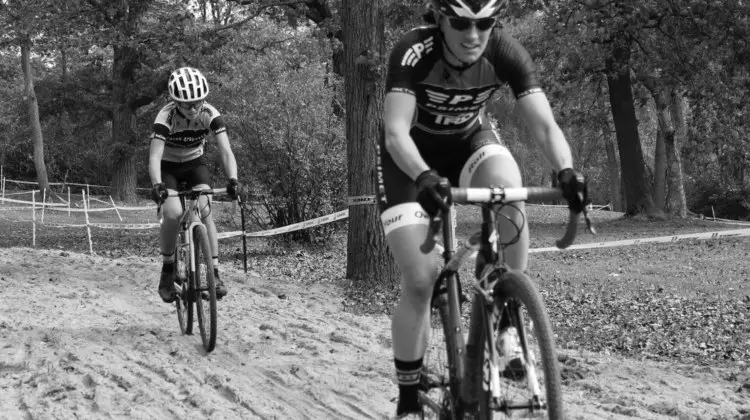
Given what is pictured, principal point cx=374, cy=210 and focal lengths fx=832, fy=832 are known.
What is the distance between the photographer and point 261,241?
16.2m

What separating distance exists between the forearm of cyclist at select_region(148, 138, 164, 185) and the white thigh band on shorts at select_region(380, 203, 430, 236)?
3960mm

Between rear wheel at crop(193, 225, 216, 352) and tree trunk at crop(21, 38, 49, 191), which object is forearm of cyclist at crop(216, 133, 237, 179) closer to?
rear wheel at crop(193, 225, 216, 352)

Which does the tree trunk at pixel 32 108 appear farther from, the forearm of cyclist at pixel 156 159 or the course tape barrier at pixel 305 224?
the forearm of cyclist at pixel 156 159

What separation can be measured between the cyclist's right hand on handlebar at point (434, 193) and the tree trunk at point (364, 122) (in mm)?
6501

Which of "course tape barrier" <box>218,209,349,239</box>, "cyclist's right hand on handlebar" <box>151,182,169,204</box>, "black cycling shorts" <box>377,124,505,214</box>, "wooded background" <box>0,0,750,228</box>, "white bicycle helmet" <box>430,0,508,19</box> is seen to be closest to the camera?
"white bicycle helmet" <box>430,0,508,19</box>

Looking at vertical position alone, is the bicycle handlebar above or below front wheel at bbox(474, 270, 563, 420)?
above

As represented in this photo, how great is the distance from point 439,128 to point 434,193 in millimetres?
1024

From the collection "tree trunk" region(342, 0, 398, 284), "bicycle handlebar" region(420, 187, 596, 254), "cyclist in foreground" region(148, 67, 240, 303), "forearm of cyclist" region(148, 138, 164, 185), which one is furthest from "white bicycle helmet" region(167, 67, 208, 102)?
"bicycle handlebar" region(420, 187, 596, 254)

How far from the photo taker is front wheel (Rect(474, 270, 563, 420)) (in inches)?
124

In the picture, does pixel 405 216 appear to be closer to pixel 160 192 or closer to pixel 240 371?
pixel 240 371

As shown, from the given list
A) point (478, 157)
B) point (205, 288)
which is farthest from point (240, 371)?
point (478, 157)

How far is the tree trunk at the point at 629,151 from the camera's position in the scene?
→ 24.5 metres

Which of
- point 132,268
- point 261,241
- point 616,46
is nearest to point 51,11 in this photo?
point 261,241

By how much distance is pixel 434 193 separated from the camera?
132 inches
